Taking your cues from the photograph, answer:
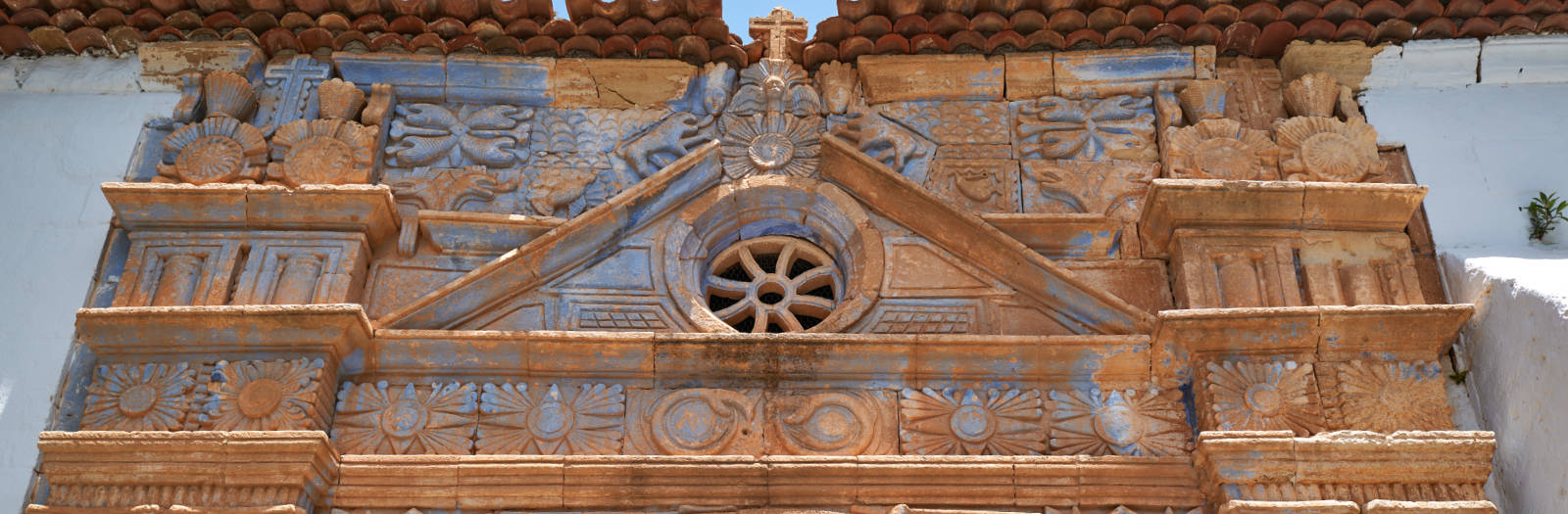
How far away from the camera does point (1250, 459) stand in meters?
4.72

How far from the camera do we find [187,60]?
615 cm

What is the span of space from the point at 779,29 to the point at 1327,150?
7.65 ft

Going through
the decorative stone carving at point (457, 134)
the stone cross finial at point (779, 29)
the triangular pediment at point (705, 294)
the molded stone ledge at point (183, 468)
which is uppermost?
the stone cross finial at point (779, 29)

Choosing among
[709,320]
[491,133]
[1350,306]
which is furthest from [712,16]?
[1350,306]

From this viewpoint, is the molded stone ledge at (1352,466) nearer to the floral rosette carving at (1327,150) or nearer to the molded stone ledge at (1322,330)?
the molded stone ledge at (1322,330)

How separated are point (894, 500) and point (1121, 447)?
82cm

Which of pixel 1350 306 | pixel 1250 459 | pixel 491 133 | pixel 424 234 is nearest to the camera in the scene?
pixel 1250 459

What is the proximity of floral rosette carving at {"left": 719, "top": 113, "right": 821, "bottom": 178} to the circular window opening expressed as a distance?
29cm

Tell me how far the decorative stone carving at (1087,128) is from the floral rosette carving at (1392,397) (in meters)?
1.31

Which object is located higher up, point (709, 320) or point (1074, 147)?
point (1074, 147)

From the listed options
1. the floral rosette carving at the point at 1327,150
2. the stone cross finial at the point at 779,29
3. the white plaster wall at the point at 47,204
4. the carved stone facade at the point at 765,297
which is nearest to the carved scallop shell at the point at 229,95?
the carved stone facade at the point at 765,297

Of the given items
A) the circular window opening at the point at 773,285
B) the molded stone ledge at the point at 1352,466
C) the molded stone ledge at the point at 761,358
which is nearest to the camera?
the molded stone ledge at the point at 1352,466

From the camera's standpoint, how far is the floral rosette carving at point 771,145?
5.88 meters

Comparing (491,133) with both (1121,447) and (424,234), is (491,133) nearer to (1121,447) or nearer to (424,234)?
(424,234)
